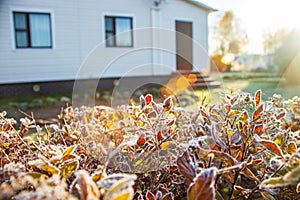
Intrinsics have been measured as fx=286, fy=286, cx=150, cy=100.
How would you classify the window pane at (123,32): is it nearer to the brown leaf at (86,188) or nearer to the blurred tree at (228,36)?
the brown leaf at (86,188)

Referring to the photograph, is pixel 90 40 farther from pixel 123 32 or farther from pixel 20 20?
→ pixel 20 20

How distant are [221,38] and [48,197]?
29.3 meters

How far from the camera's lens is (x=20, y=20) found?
9.24 meters

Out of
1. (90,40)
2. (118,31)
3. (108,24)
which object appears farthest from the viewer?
(118,31)

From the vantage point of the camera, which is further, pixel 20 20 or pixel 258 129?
pixel 20 20

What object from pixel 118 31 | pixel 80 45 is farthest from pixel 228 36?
pixel 80 45

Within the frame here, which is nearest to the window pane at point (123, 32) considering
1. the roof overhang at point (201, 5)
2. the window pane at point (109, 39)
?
the window pane at point (109, 39)

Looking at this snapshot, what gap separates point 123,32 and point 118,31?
258 mm

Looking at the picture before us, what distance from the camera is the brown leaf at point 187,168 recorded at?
773 millimetres

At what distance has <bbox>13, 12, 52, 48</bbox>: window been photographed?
9227mm

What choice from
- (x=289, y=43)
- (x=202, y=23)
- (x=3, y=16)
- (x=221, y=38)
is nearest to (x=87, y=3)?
(x=3, y=16)

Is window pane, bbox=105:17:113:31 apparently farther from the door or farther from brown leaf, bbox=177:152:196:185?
brown leaf, bbox=177:152:196:185

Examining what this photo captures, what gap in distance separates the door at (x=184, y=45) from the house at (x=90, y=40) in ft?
0.14

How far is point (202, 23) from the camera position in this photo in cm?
1276
